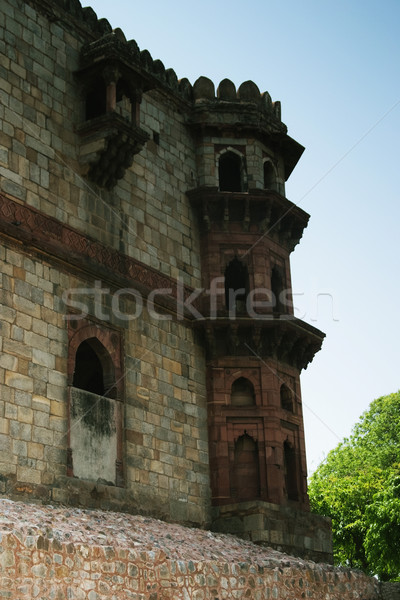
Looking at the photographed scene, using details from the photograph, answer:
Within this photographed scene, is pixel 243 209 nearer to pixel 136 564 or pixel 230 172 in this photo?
pixel 230 172

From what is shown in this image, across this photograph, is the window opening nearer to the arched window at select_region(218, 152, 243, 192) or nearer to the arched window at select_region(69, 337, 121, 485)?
the arched window at select_region(218, 152, 243, 192)

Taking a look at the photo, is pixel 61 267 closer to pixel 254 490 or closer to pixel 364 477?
pixel 254 490

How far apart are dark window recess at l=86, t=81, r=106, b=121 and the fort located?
37 millimetres

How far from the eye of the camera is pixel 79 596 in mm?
8984

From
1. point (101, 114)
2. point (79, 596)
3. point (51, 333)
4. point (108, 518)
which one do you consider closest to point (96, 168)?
point (101, 114)

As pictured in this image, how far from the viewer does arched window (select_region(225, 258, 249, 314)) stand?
56.7ft

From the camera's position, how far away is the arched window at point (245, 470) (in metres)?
15.9

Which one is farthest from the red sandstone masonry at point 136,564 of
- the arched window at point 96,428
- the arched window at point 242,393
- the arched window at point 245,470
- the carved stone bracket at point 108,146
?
the carved stone bracket at point 108,146

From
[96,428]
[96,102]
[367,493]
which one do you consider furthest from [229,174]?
[367,493]

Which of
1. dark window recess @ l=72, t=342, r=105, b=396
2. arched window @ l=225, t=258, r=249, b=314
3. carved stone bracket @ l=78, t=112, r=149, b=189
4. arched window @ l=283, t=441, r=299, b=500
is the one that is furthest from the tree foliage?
carved stone bracket @ l=78, t=112, r=149, b=189

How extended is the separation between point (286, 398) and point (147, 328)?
3.66m

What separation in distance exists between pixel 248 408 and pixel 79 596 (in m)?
7.76

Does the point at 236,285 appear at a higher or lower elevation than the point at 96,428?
higher

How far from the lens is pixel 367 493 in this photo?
30.7m
